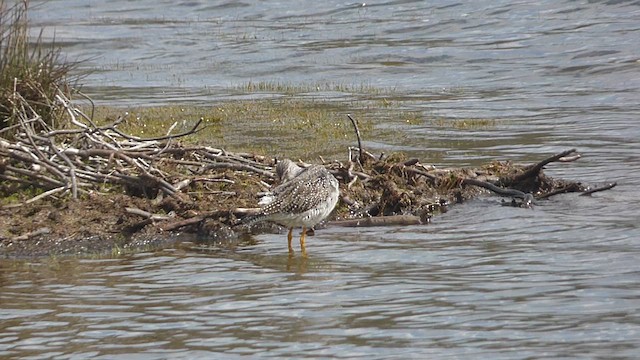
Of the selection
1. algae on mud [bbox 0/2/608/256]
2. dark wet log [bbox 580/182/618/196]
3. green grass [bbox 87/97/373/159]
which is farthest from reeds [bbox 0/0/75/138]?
dark wet log [bbox 580/182/618/196]

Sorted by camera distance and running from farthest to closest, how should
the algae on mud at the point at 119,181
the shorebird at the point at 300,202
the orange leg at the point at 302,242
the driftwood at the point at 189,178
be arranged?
the driftwood at the point at 189,178, the algae on mud at the point at 119,181, the orange leg at the point at 302,242, the shorebird at the point at 300,202

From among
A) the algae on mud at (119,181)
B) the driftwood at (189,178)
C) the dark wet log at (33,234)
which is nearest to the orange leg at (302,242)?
the driftwood at (189,178)

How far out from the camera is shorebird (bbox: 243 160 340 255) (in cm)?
1030

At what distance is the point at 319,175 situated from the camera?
10.8 meters

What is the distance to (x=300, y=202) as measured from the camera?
404 inches

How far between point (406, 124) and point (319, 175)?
21.9 ft

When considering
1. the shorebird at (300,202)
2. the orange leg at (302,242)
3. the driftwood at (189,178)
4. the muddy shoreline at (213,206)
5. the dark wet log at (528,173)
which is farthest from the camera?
the dark wet log at (528,173)

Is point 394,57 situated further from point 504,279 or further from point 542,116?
point 504,279

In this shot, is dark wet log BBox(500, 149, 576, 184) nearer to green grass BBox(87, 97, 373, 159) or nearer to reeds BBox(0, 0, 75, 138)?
green grass BBox(87, 97, 373, 159)

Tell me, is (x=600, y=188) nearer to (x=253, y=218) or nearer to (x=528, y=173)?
(x=528, y=173)

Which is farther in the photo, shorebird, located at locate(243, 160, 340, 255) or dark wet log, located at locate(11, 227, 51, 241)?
dark wet log, located at locate(11, 227, 51, 241)

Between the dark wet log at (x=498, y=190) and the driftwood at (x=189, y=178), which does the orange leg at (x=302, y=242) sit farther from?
the dark wet log at (x=498, y=190)

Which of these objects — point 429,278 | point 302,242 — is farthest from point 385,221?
point 429,278

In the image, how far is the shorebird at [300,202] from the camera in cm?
1030
